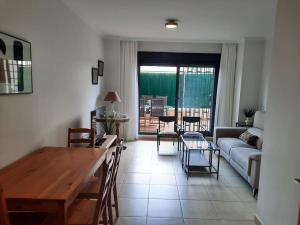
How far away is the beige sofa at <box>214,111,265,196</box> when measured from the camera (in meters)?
3.06

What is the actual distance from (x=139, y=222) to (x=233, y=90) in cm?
430

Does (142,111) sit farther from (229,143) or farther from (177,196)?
(177,196)

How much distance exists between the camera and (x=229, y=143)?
13.9ft

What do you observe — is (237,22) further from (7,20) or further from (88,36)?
(7,20)

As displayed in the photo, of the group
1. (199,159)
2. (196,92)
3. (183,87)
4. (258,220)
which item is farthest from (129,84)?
A: (258,220)

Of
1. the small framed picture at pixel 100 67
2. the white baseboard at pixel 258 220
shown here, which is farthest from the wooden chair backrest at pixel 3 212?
the small framed picture at pixel 100 67

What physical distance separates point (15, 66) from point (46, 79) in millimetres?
643

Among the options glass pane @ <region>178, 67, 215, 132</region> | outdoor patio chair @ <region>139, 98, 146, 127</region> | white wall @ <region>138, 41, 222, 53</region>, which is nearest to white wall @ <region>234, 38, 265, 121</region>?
white wall @ <region>138, 41, 222, 53</region>

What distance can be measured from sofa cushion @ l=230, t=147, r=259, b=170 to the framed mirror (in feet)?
9.81

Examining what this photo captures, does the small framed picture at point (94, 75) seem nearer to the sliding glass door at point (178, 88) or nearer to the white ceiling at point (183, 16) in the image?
the white ceiling at point (183, 16)

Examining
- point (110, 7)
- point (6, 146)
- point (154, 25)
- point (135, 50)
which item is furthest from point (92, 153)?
point (135, 50)

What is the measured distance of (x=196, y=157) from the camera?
170 inches

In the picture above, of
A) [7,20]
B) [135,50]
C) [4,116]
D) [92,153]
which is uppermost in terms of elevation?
[135,50]

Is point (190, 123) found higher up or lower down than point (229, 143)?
higher up
